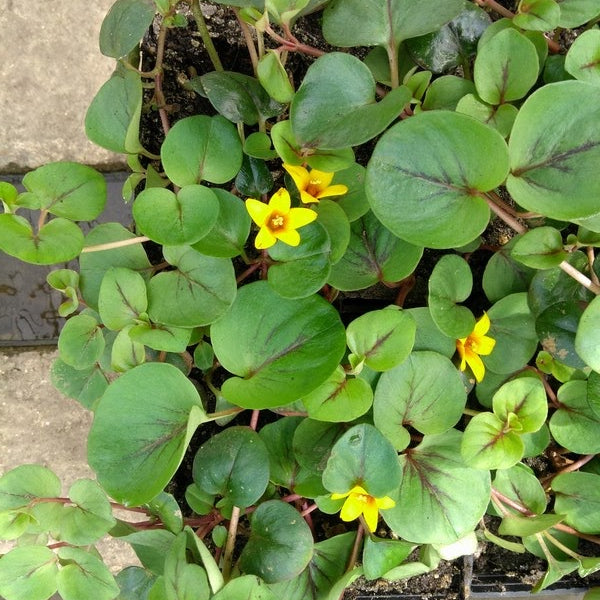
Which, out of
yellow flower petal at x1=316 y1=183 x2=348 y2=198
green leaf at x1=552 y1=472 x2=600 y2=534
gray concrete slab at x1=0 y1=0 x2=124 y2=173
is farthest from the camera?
gray concrete slab at x1=0 y1=0 x2=124 y2=173

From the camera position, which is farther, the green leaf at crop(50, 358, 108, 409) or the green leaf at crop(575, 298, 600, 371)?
the green leaf at crop(50, 358, 108, 409)

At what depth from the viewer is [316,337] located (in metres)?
0.69

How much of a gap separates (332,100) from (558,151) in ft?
0.73

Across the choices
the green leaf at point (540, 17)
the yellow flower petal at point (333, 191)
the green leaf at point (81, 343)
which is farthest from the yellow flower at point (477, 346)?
the green leaf at point (81, 343)

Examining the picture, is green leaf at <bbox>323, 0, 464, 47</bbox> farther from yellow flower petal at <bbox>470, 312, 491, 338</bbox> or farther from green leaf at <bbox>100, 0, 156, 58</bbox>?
yellow flower petal at <bbox>470, 312, 491, 338</bbox>

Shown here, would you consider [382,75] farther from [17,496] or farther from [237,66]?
[17,496]

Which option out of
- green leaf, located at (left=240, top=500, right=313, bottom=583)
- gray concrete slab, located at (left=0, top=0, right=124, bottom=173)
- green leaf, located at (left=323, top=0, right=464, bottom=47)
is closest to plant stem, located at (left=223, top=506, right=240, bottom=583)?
green leaf, located at (left=240, top=500, right=313, bottom=583)

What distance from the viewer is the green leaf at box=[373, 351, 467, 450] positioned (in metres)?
0.71

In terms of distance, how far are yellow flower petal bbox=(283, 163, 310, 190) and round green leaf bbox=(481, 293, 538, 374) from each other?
0.27 m

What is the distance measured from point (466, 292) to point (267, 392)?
10.3 inches

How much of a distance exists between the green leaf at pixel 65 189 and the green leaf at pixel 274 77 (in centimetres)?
23

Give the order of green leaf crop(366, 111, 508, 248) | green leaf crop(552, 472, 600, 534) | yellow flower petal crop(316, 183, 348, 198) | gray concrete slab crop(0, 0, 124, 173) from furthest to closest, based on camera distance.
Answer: gray concrete slab crop(0, 0, 124, 173)
green leaf crop(552, 472, 600, 534)
yellow flower petal crop(316, 183, 348, 198)
green leaf crop(366, 111, 508, 248)

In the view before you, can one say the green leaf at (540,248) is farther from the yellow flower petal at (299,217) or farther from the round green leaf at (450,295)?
the yellow flower petal at (299,217)

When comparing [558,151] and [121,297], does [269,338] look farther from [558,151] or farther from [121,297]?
[558,151]
